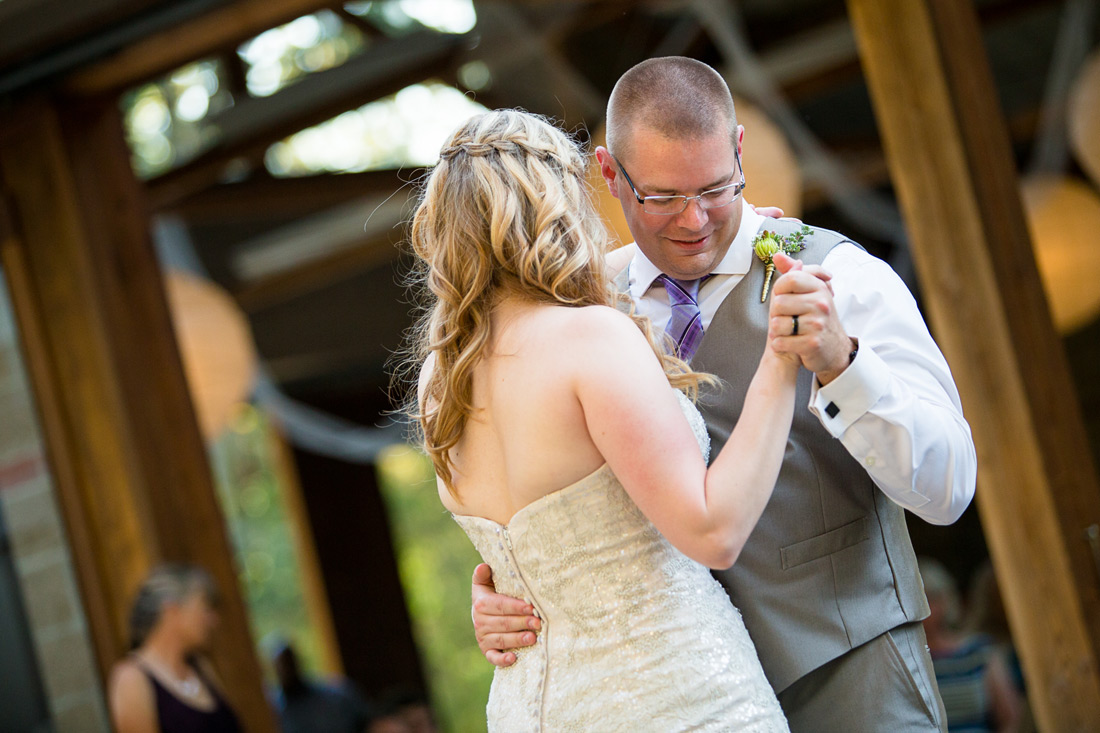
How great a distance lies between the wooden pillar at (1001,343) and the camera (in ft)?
8.86

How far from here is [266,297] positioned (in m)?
6.75

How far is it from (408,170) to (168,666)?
2317mm

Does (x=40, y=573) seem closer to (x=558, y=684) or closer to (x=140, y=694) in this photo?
(x=140, y=694)

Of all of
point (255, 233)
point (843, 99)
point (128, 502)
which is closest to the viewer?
point (128, 502)

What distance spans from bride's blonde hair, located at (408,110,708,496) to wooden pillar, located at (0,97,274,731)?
8.24 ft

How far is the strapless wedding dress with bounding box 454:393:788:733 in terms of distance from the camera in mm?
1373

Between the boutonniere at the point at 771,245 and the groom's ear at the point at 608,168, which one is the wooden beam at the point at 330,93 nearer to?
the groom's ear at the point at 608,168

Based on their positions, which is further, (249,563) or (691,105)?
(249,563)

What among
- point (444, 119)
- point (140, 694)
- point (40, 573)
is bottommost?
point (140, 694)

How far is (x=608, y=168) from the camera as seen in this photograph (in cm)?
159

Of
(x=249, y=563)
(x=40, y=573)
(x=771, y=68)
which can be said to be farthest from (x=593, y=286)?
(x=249, y=563)

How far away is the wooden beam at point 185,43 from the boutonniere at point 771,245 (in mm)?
2334

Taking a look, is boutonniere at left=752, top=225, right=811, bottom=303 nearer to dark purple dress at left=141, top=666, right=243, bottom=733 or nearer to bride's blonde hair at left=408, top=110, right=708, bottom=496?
bride's blonde hair at left=408, top=110, right=708, bottom=496

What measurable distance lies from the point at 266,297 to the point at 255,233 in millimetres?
388
